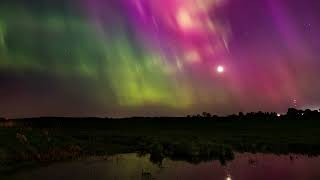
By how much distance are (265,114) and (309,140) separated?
312ft

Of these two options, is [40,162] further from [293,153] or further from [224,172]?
[293,153]

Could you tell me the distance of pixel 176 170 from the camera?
45625 mm

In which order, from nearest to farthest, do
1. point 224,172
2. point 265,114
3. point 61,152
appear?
point 224,172, point 61,152, point 265,114

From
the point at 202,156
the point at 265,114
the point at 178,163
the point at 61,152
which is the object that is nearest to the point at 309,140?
the point at 202,156

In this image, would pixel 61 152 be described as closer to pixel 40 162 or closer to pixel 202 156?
pixel 40 162

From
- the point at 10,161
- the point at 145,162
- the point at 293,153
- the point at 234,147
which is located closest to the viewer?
the point at 10,161

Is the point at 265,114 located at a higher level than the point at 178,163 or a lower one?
higher

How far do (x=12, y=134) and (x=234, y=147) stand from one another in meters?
31.8

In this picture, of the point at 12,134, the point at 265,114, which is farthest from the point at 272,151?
the point at 265,114

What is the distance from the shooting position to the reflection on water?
136ft

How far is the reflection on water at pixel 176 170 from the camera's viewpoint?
41497mm

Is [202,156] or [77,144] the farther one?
[77,144]

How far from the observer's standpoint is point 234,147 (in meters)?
70.4

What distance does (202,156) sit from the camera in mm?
58344
